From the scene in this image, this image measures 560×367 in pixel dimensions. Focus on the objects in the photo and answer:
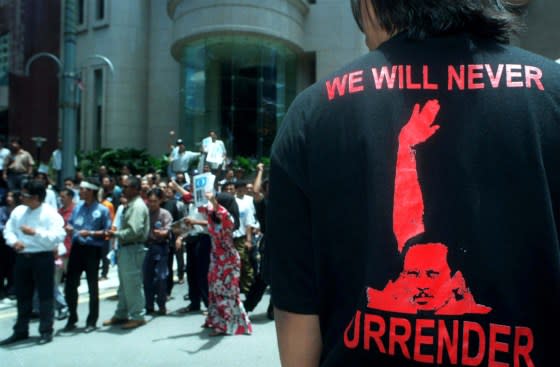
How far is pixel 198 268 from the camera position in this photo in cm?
810

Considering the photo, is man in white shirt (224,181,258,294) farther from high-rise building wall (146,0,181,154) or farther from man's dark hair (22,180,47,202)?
high-rise building wall (146,0,181,154)

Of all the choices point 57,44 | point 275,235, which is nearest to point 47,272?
point 275,235

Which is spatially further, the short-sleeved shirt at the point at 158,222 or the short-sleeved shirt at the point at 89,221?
the short-sleeved shirt at the point at 158,222

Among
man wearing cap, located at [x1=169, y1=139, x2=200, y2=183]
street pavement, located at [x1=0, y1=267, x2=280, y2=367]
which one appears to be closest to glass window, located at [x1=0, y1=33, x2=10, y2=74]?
man wearing cap, located at [x1=169, y1=139, x2=200, y2=183]

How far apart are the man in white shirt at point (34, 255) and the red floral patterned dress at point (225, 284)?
6.12 ft

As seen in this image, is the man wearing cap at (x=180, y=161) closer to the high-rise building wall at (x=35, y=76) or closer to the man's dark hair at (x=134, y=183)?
the man's dark hair at (x=134, y=183)

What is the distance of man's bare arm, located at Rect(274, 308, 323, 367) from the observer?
1292mm

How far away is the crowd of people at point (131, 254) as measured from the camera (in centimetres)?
667

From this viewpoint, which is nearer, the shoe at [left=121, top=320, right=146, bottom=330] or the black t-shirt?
the black t-shirt

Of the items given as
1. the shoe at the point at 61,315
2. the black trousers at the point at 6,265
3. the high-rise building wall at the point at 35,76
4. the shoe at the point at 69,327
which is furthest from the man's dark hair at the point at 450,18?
the high-rise building wall at the point at 35,76

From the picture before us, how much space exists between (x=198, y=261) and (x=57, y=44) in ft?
74.8

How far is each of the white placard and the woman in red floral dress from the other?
87 millimetres

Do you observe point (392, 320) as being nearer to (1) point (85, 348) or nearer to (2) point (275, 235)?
(2) point (275, 235)

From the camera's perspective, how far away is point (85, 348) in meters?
6.23
